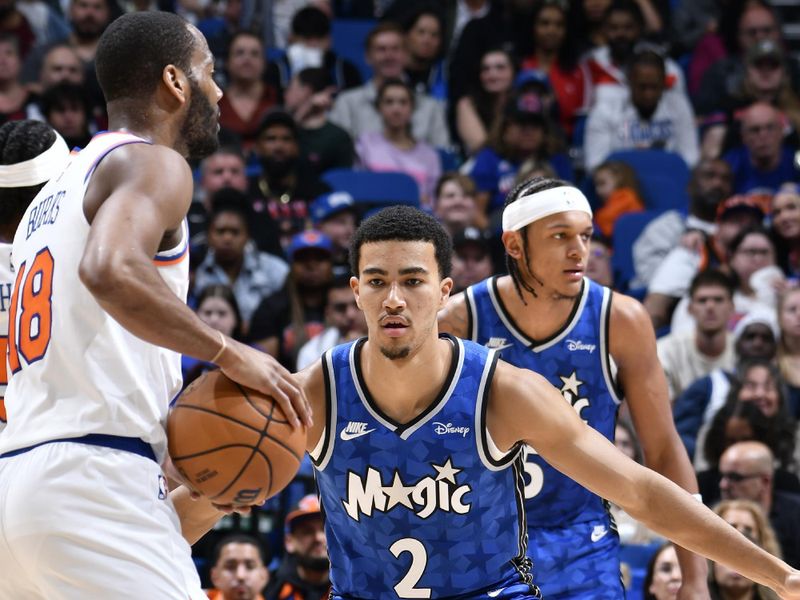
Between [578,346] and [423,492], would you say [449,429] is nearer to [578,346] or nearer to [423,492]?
[423,492]

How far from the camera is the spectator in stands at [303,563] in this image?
23.5 ft

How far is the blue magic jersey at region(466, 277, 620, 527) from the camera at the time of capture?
5.04m

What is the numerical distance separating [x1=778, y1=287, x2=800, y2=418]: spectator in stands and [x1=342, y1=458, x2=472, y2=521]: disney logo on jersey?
198 inches

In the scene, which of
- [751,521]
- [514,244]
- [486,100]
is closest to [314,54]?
[486,100]

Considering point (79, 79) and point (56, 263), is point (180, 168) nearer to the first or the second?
point (56, 263)

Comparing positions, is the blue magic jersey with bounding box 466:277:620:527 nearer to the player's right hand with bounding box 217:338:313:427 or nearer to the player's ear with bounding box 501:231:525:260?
the player's ear with bounding box 501:231:525:260

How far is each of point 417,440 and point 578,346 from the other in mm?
1209

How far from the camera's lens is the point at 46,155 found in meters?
4.46

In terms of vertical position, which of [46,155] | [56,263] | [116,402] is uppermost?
[46,155]

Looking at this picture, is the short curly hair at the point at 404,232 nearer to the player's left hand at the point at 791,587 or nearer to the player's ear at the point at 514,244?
the player's ear at the point at 514,244

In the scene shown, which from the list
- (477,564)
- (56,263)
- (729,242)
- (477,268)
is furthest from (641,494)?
(729,242)

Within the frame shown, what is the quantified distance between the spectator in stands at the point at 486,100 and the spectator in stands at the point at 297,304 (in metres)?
2.32

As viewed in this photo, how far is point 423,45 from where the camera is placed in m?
11.9

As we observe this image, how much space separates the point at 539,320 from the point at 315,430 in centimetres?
132
